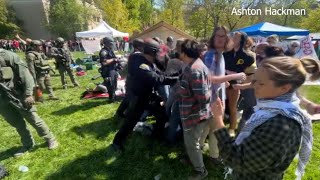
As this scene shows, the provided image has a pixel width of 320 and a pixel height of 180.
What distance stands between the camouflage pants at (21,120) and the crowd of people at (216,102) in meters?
0.01

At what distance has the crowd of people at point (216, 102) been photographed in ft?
4.42

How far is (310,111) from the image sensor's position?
224cm

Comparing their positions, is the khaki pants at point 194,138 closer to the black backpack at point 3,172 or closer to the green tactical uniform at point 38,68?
the black backpack at point 3,172

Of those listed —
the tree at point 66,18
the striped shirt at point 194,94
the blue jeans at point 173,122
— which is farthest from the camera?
the tree at point 66,18

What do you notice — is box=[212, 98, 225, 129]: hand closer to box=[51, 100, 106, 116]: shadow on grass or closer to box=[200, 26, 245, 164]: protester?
box=[200, 26, 245, 164]: protester

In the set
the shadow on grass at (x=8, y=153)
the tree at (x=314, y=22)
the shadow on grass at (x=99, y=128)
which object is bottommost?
the shadow on grass at (x=8, y=153)

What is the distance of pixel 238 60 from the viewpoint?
13.2ft

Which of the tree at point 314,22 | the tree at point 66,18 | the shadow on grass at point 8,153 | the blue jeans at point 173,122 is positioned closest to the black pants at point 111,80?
the shadow on grass at point 8,153

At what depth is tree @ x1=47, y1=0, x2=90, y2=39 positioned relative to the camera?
124 ft

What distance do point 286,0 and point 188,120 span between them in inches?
1664

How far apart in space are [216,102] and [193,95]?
1.23 meters

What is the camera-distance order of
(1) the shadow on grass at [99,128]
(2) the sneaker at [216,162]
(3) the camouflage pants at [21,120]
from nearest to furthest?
(2) the sneaker at [216,162] < (3) the camouflage pants at [21,120] < (1) the shadow on grass at [99,128]

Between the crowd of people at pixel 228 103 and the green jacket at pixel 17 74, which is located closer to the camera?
the crowd of people at pixel 228 103

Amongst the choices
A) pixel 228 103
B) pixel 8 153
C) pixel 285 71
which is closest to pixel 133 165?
pixel 228 103
